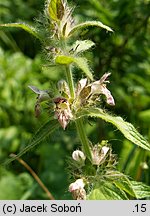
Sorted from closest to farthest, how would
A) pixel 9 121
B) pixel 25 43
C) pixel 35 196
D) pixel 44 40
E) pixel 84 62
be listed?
pixel 84 62, pixel 44 40, pixel 35 196, pixel 9 121, pixel 25 43

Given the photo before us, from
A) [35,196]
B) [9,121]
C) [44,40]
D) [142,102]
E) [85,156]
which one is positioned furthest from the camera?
[9,121]

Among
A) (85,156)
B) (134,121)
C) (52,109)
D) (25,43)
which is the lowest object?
(85,156)

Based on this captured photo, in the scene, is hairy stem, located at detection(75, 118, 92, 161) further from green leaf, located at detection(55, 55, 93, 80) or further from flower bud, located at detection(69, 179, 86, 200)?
green leaf, located at detection(55, 55, 93, 80)

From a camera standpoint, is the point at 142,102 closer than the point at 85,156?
No

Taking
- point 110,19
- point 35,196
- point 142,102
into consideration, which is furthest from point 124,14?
point 35,196

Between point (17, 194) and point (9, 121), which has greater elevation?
point (9, 121)

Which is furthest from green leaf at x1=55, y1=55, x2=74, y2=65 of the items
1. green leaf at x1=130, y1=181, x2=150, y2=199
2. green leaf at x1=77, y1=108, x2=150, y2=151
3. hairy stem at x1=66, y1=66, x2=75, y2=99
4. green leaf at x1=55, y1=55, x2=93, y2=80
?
green leaf at x1=130, y1=181, x2=150, y2=199

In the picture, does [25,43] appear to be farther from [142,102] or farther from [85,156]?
[85,156]
